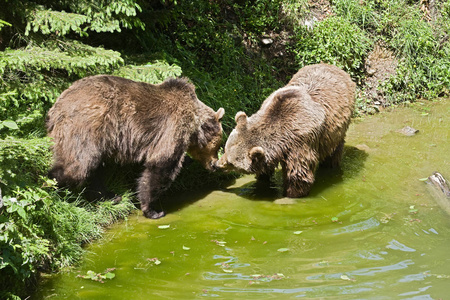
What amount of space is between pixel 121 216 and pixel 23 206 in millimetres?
2261

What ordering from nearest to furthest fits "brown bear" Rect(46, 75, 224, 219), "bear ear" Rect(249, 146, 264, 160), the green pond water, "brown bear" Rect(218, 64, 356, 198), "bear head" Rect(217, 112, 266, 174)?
the green pond water
"brown bear" Rect(46, 75, 224, 219)
"bear ear" Rect(249, 146, 264, 160)
"brown bear" Rect(218, 64, 356, 198)
"bear head" Rect(217, 112, 266, 174)

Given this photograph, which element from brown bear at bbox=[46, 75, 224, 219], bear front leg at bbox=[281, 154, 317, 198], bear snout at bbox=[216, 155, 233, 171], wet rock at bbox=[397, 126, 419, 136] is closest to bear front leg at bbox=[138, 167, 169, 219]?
brown bear at bbox=[46, 75, 224, 219]

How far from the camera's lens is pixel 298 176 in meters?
7.52

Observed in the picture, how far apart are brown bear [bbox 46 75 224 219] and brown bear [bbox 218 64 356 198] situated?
Result: 519mm

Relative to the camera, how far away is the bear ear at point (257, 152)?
732cm

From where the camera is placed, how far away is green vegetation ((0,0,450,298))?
17.4 ft

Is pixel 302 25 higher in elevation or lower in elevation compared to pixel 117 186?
higher

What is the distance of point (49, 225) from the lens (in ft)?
18.5

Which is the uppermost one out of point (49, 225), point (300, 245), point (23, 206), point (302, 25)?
point (302, 25)

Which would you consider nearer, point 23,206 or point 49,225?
point 23,206

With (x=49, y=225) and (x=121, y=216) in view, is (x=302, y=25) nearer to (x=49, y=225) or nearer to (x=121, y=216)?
(x=121, y=216)

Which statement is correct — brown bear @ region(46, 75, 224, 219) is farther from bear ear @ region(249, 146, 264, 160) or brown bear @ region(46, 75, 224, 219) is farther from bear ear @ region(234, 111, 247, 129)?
bear ear @ region(249, 146, 264, 160)

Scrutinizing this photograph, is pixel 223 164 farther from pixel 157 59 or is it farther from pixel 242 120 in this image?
pixel 157 59

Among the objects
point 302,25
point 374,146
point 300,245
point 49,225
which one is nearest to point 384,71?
point 302,25
